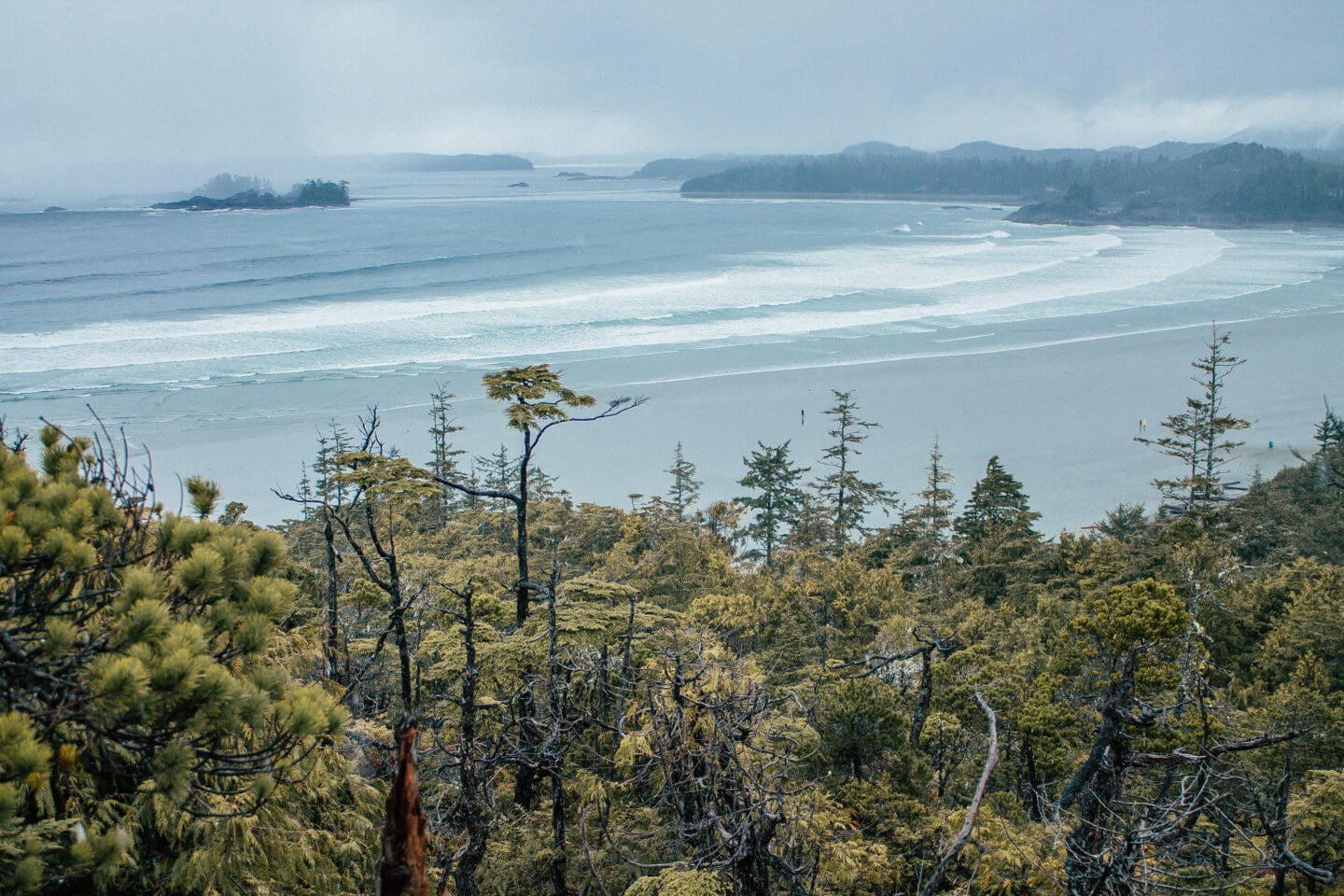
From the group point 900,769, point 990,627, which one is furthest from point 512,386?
point 990,627

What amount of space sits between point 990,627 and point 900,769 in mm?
5845

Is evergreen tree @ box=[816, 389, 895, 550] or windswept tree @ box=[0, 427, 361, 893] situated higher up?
windswept tree @ box=[0, 427, 361, 893]

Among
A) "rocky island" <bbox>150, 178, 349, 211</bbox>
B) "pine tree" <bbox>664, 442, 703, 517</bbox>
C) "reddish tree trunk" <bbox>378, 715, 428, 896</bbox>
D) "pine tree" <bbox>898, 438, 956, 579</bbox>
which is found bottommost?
"pine tree" <bbox>898, 438, 956, 579</bbox>

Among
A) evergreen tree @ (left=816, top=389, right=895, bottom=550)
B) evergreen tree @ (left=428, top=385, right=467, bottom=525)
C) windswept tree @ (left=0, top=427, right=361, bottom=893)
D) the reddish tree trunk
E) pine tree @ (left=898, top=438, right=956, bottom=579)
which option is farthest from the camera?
evergreen tree @ (left=428, top=385, right=467, bottom=525)

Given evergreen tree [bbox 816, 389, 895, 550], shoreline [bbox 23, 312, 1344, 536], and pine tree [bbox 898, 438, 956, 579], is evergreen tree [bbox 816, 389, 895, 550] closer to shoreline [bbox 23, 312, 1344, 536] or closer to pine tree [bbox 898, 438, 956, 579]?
shoreline [bbox 23, 312, 1344, 536]

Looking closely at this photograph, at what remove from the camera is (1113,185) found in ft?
456

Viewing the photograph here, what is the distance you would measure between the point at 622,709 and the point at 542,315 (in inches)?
1486

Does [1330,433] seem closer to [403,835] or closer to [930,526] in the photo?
[930,526]

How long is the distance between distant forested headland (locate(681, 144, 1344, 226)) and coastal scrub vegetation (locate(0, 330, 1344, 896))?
345 feet

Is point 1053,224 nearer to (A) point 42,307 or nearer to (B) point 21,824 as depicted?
(A) point 42,307

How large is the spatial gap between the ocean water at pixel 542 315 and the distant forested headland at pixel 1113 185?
832 inches

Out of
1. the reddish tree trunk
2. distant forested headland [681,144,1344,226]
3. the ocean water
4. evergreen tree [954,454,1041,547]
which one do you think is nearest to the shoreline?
the ocean water

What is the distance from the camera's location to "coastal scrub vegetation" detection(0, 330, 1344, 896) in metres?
3.70

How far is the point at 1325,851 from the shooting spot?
766cm
